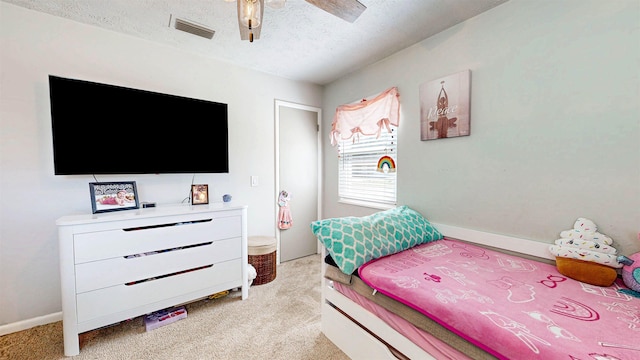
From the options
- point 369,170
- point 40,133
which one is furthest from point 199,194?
point 369,170

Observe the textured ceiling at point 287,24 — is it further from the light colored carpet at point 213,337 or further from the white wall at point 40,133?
the light colored carpet at point 213,337

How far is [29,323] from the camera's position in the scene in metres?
1.82

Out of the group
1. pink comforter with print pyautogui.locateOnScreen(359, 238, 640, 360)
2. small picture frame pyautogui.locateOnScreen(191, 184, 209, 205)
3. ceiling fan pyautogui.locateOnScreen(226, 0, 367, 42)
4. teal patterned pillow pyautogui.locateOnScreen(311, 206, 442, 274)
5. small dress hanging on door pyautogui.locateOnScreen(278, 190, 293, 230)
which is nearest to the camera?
pink comforter with print pyautogui.locateOnScreen(359, 238, 640, 360)

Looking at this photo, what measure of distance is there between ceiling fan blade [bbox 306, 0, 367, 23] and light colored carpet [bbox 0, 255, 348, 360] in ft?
6.73

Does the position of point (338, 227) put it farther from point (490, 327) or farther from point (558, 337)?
point (558, 337)

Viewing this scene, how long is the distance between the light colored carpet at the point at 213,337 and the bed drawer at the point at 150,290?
0.20 metres

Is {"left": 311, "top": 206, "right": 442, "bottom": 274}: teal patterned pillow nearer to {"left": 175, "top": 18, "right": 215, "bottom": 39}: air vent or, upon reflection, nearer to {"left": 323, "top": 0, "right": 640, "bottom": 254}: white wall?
{"left": 323, "top": 0, "right": 640, "bottom": 254}: white wall

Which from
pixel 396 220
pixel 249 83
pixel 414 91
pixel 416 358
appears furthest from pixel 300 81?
pixel 416 358

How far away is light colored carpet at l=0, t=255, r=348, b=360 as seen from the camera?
1560 mm

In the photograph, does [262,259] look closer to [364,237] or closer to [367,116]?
[364,237]

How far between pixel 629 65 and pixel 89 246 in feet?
10.9

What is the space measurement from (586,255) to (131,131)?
3170mm

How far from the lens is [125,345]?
1643mm

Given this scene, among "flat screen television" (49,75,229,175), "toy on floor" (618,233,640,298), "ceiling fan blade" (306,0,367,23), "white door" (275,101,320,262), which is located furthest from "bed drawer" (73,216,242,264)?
"toy on floor" (618,233,640,298)
